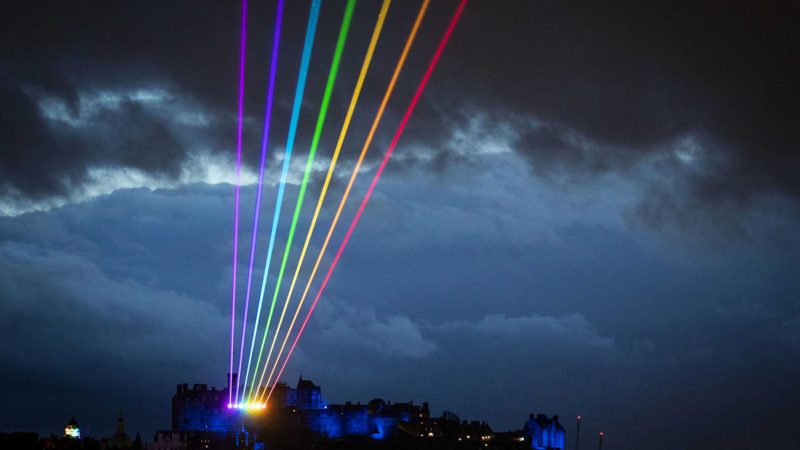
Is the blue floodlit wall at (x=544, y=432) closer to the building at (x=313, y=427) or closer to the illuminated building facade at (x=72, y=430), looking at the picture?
the building at (x=313, y=427)

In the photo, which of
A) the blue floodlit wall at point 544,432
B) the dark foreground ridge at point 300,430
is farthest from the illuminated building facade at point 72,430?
the blue floodlit wall at point 544,432

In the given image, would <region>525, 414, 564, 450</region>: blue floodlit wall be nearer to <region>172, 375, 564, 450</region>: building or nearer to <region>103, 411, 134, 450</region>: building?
<region>172, 375, 564, 450</region>: building

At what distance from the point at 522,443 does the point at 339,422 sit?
23.9 metres

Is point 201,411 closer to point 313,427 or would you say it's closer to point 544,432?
point 313,427

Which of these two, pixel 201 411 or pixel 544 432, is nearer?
pixel 201 411

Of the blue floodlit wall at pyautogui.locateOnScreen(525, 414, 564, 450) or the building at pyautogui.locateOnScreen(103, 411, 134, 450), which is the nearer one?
the building at pyautogui.locateOnScreen(103, 411, 134, 450)

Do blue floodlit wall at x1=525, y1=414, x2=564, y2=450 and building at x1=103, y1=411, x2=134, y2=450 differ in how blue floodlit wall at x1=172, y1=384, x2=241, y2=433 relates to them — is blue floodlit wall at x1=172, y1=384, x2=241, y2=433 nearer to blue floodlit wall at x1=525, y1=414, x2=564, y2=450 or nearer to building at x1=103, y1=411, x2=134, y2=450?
building at x1=103, y1=411, x2=134, y2=450

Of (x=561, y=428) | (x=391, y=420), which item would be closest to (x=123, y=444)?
(x=391, y=420)

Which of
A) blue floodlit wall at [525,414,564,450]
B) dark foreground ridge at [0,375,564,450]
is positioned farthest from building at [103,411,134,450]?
blue floodlit wall at [525,414,564,450]

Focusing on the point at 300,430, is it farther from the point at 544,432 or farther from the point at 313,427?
the point at 544,432

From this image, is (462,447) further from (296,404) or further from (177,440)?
(177,440)

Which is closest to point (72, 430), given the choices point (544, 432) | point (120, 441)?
point (120, 441)

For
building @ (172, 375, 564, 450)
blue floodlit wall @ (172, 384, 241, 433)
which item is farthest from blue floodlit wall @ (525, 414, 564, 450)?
blue floodlit wall @ (172, 384, 241, 433)

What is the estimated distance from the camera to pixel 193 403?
122688 mm
